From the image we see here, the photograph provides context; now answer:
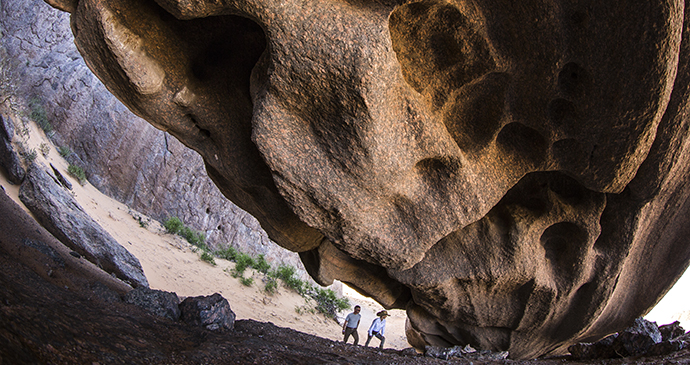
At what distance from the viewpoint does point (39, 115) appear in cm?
1103

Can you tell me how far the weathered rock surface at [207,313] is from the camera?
3.51m

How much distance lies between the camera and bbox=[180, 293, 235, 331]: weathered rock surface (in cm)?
351

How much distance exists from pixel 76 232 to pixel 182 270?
4399mm

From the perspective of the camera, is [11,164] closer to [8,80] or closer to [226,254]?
[8,80]

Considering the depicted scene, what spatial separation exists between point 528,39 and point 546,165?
1.14 m

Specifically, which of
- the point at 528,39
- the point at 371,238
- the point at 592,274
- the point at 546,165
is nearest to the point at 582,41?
the point at 528,39

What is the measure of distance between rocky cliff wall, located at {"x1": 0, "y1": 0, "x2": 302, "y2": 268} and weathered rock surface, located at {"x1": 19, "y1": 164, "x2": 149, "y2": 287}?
5405mm

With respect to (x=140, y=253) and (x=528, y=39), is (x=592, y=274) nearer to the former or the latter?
(x=528, y=39)

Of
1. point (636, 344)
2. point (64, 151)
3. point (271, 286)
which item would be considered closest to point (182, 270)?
point (271, 286)

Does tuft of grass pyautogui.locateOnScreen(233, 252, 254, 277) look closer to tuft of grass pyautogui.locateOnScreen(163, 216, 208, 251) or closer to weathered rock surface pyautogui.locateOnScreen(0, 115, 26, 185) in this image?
tuft of grass pyautogui.locateOnScreen(163, 216, 208, 251)

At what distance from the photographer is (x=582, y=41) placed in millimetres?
2434

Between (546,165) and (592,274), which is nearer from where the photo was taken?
(546,165)

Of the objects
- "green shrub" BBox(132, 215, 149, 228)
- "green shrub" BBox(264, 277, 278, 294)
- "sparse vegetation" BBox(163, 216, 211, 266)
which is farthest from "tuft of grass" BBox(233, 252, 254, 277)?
"green shrub" BBox(132, 215, 149, 228)

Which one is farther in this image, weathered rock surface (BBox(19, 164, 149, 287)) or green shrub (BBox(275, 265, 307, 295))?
green shrub (BBox(275, 265, 307, 295))
